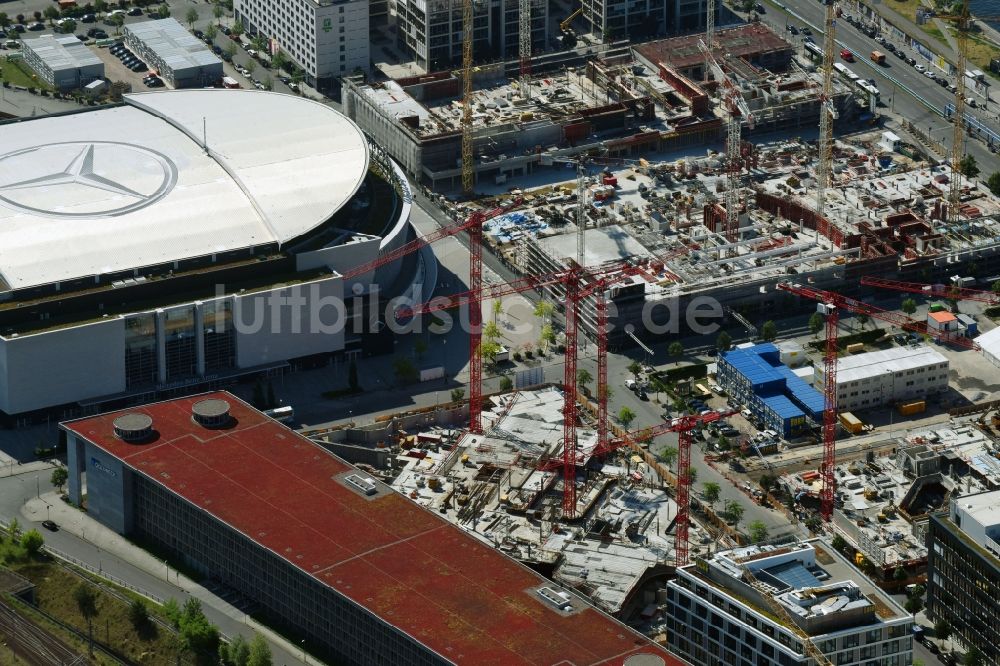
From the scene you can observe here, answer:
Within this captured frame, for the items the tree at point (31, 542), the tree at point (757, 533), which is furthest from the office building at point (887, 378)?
the tree at point (31, 542)

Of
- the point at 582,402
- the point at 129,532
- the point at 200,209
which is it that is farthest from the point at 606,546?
the point at 200,209

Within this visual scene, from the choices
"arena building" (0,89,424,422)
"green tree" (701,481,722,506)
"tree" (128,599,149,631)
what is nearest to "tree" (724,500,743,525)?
"green tree" (701,481,722,506)

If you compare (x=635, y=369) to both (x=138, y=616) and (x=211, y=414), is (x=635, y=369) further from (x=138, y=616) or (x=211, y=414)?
(x=138, y=616)

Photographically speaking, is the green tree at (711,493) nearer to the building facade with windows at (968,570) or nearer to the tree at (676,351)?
the building facade with windows at (968,570)

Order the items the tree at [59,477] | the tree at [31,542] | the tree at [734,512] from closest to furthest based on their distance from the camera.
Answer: the tree at [31,542], the tree at [734,512], the tree at [59,477]

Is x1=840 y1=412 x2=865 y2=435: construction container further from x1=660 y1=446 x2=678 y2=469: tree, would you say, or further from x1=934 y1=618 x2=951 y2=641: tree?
x1=934 y1=618 x2=951 y2=641: tree

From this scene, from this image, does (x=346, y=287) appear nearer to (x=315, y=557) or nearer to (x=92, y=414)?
(x=92, y=414)

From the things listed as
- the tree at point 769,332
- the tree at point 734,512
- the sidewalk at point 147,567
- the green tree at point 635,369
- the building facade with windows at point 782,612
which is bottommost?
the sidewalk at point 147,567

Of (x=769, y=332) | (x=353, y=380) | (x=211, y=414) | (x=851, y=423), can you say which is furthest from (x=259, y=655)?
(x=769, y=332)
